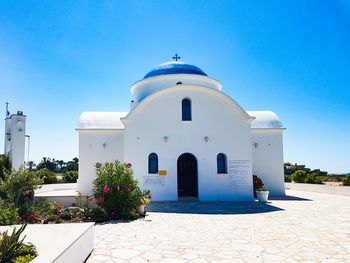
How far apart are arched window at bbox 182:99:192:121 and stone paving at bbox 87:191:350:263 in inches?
237

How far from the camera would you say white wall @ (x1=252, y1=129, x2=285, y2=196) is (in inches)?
752

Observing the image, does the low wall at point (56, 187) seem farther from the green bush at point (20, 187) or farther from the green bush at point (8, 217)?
the green bush at point (8, 217)

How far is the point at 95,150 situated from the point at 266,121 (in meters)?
12.4

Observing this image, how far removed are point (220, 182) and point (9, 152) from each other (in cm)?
1163

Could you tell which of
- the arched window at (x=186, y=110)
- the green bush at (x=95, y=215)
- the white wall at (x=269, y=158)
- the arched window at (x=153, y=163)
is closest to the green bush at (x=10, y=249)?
the green bush at (x=95, y=215)

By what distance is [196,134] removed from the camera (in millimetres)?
16031

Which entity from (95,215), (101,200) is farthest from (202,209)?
(95,215)

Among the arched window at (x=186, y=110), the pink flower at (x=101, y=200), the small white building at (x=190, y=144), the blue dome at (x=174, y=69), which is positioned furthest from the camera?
the blue dome at (x=174, y=69)

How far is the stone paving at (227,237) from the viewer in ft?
19.9

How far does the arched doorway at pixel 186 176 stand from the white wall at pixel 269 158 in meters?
4.75

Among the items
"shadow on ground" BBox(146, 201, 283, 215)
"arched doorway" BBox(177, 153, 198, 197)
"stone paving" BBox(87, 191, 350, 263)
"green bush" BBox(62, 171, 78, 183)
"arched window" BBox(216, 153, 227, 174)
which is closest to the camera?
"stone paving" BBox(87, 191, 350, 263)

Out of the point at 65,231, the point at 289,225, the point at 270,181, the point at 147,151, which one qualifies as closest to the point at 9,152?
the point at 147,151

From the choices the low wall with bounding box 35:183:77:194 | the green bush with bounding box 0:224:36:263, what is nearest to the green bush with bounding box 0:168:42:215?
the green bush with bounding box 0:224:36:263

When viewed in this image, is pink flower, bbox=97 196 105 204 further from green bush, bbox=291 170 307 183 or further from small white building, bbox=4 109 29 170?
green bush, bbox=291 170 307 183
